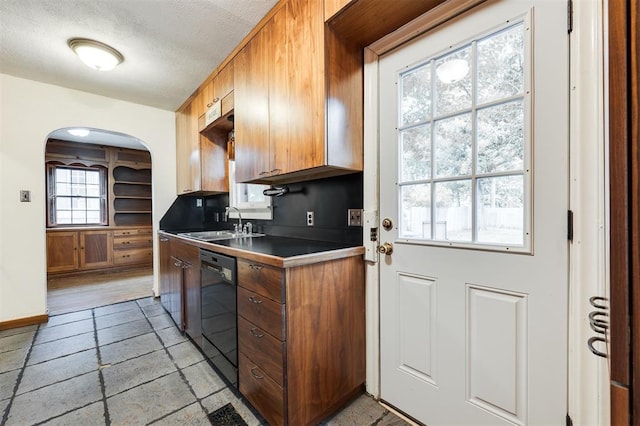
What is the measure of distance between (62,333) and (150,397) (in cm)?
162

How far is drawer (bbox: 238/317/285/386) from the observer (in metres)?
1.25

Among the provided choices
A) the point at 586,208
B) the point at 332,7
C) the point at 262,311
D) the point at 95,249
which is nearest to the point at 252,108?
the point at 332,7

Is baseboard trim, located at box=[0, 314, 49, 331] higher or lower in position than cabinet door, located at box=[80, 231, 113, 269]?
lower

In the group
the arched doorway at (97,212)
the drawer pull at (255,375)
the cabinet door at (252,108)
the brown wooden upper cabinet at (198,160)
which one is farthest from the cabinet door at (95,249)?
the drawer pull at (255,375)

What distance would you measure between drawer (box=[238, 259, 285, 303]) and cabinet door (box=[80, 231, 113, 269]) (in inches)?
193

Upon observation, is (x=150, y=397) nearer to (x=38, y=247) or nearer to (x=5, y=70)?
(x=38, y=247)

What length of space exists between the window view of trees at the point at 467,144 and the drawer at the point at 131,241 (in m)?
5.55

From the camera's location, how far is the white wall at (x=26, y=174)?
2621 millimetres

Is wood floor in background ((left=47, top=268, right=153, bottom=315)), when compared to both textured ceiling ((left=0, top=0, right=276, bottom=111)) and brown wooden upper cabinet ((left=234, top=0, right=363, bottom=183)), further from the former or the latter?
brown wooden upper cabinet ((left=234, top=0, right=363, bottom=183))

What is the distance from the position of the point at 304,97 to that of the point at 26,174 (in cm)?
313

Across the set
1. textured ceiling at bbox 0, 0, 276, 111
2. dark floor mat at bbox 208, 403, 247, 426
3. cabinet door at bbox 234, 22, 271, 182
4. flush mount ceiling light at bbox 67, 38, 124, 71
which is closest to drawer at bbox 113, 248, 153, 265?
textured ceiling at bbox 0, 0, 276, 111

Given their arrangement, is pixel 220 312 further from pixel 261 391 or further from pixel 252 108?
pixel 252 108

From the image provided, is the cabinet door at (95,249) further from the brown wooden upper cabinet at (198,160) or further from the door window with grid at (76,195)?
the brown wooden upper cabinet at (198,160)

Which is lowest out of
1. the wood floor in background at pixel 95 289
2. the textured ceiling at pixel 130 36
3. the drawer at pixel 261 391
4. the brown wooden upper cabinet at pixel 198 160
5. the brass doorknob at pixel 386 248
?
the wood floor in background at pixel 95 289
